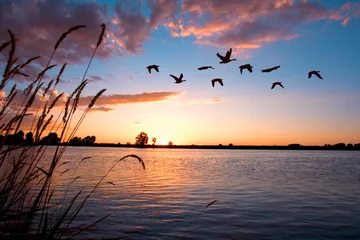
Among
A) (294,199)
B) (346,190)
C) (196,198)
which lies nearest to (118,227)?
(196,198)

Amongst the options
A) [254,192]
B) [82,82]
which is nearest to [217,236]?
[82,82]

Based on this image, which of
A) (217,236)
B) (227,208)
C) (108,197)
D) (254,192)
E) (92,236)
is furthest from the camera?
(254,192)

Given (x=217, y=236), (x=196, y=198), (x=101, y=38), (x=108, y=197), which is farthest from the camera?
(x=196, y=198)

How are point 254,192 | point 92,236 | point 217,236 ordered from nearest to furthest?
point 92,236
point 217,236
point 254,192

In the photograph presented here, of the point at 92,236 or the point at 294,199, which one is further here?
the point at 294,199

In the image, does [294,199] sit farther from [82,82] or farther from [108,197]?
[82,82]

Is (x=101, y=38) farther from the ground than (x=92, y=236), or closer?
farther from the ground

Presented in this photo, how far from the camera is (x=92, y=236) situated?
7145 millimetres

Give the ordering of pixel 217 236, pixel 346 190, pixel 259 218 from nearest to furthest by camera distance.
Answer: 1. pixel 217 236
2. pixel 259 218
3. pixel 346 190

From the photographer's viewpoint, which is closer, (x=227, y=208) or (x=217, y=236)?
(x=217, y=236)

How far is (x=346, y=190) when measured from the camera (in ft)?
61.1

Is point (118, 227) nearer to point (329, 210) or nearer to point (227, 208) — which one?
point (227, 208)

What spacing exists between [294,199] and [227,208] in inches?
188

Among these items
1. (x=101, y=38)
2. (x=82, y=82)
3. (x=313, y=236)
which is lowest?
(x=313, y=236)
